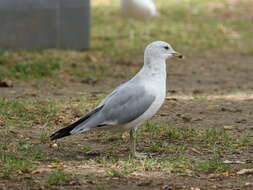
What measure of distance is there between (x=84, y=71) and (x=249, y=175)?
17.6ft

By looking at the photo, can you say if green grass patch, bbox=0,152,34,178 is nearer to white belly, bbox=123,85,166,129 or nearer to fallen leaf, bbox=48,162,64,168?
fallen leaf, bbox=48,162,64,168

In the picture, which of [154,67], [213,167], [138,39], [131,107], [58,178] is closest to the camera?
[58,178]

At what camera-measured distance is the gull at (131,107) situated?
6.07 m

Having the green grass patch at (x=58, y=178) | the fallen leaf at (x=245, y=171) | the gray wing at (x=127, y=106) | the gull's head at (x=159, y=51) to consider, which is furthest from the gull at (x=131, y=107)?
the fallen leaf at (x=245, y=171)

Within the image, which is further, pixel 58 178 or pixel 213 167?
pixel 213 167

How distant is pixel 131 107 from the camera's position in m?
6.15

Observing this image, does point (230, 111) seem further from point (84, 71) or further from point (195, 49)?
point (195, 49)

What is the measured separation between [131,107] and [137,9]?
8.90 metres

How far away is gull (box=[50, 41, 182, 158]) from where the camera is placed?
6.07 m

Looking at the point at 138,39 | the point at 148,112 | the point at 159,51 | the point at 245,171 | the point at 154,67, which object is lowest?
the point at 245,171

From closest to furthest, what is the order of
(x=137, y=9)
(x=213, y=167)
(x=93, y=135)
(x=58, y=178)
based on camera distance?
(x=58, y=178)
(x=213, y=167)
(x=93, y=135)
(x=137, y=9)

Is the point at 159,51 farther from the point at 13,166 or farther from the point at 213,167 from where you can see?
the point at 13,166

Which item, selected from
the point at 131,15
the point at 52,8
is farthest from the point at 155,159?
the point at 131,15

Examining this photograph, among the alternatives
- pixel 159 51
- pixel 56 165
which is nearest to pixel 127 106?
pixel 159 51
